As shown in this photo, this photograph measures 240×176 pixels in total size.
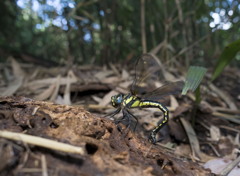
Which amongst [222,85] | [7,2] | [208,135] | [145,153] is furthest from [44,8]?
[145,153]

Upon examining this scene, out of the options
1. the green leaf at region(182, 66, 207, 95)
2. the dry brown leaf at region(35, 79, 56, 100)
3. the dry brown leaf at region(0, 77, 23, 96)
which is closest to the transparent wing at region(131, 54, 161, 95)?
the green leaf at region(182, 66, 207, 95)

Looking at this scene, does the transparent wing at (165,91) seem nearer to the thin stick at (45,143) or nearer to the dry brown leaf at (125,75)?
the dry brown leaf at (125,75)

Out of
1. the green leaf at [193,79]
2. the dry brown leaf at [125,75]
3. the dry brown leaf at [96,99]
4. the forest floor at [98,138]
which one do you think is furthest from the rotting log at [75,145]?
the dry brown leaf at [125,75]

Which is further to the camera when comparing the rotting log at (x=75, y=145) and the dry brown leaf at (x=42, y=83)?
the dry brown leaf at (x=42, y=83)

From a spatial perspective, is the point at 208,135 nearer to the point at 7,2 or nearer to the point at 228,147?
the point at 228,147

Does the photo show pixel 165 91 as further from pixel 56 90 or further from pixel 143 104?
pixel 56 90

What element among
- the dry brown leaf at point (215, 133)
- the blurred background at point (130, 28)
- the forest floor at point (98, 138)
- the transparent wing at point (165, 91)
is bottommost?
the dry brown leaf at point (215, 133)

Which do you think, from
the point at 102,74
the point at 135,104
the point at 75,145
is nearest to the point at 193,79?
the point at 135,104
